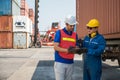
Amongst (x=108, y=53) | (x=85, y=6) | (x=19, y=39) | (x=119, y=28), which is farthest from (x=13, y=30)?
(x=119, y=28)

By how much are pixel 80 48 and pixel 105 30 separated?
15.5ft

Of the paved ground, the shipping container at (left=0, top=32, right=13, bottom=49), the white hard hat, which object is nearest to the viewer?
the white hard hat

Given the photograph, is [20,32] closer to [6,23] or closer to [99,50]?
[6,23]

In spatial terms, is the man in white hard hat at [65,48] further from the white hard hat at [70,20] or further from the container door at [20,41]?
the container door at [20,41]

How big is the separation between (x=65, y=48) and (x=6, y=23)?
46.4m

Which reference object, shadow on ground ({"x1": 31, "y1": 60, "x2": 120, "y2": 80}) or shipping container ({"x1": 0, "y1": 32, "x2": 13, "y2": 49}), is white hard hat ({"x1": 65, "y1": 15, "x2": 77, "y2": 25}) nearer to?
shadow on ground ({"x1": 31, "y1": 60, "x2": 120, "y2": 80})

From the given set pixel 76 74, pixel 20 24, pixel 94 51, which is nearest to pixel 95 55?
pixel 94 51

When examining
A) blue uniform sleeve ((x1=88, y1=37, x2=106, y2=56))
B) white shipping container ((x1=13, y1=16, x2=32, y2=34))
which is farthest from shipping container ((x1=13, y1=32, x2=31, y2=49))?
blue uniform sleeve ((x1=88, y1=37, x2=106, y2=56))

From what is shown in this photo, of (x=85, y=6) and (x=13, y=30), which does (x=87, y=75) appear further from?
(x=13, y=30)

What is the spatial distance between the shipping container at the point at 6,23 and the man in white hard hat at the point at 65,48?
45787mm

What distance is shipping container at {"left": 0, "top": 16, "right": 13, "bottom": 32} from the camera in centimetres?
5191

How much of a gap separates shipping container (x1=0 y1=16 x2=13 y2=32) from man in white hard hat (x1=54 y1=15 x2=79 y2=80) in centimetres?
4579

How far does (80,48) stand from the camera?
22.0 feet

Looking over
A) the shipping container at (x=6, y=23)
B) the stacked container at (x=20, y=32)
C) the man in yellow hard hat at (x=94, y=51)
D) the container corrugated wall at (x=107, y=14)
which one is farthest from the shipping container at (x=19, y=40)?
the man in yellow hard hat at (x=94, y=51)
